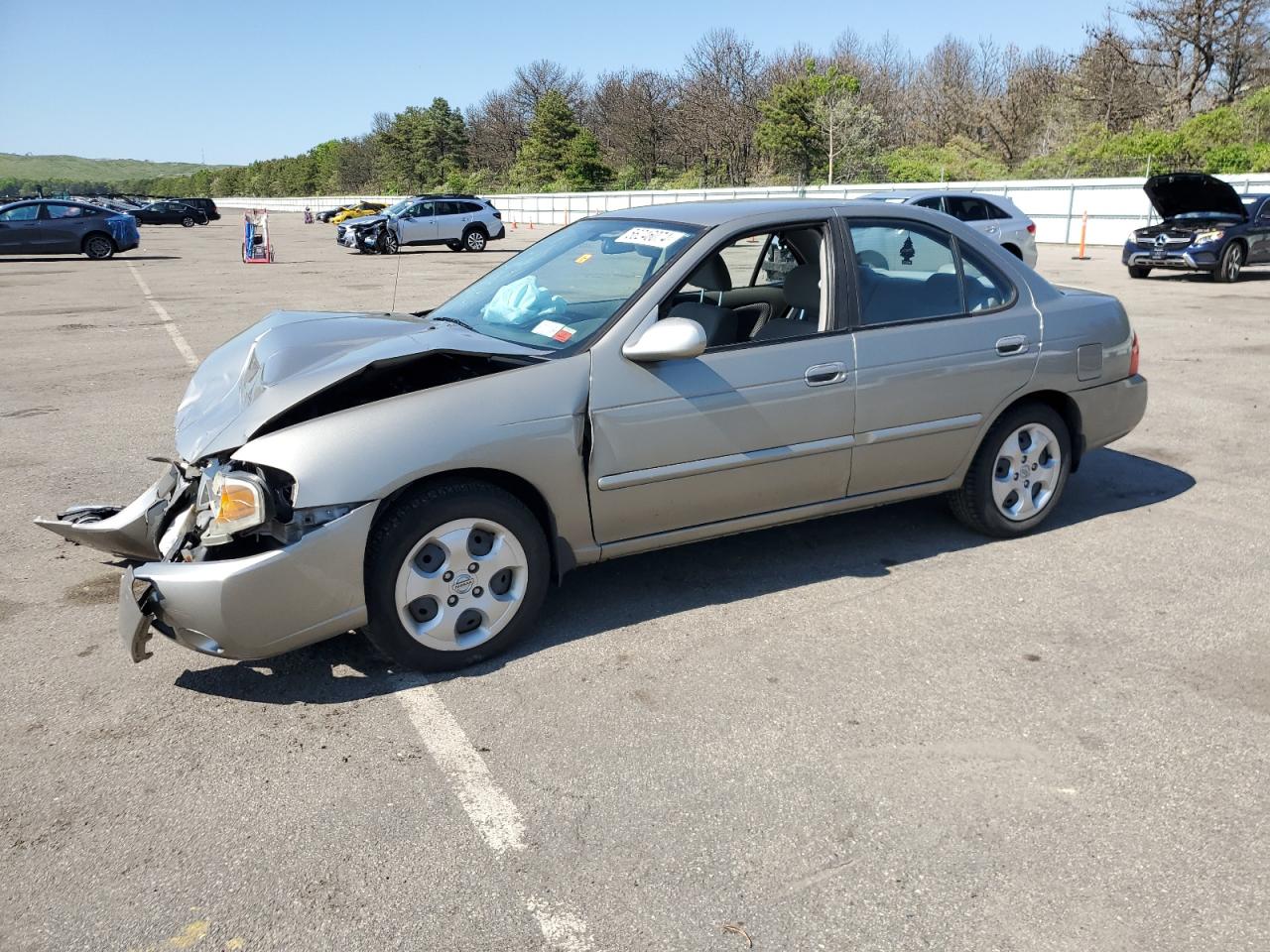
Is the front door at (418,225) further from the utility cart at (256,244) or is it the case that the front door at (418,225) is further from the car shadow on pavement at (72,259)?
the car shadow on pavement at (72,259)

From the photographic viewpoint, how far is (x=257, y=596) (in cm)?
353

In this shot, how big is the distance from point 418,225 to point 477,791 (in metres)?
31.5

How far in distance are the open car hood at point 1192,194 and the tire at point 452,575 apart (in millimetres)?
15628

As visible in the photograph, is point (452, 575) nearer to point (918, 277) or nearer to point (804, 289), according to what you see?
point (804, 289)

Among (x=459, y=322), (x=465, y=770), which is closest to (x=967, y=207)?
(x=459, y=322)

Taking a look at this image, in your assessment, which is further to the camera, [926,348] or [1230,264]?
[1230,264]

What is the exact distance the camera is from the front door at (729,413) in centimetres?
414

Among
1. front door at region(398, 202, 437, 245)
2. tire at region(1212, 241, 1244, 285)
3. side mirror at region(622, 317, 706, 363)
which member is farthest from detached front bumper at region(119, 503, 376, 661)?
front door at region(398, 202, 437, 245)

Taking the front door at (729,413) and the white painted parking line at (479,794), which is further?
the front door at (729,413)

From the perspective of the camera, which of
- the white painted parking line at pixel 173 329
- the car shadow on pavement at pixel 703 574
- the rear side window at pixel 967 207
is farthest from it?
the rear side window at pixel 967 207

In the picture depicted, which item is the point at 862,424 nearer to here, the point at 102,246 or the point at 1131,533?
the point at 1131,533

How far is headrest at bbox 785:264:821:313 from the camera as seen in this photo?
475cm

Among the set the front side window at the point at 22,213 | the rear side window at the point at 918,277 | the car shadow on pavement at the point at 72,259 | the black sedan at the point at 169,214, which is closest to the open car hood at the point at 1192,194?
the rear side window at the point at 918,277

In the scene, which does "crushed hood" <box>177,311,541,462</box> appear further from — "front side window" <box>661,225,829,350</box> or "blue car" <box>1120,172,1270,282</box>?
"blue car" <box>1120,172,1270,282</box>
